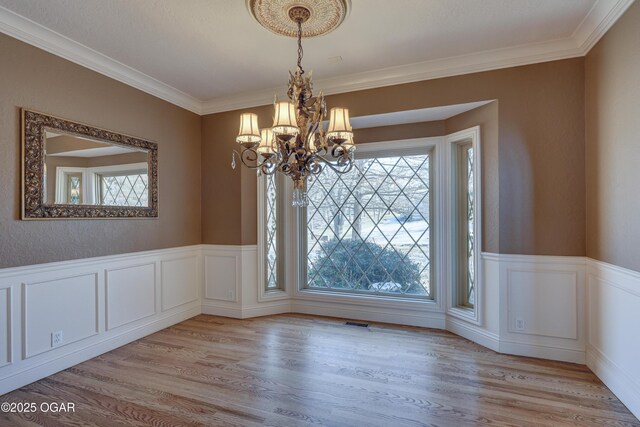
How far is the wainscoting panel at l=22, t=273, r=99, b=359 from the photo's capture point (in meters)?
2.55

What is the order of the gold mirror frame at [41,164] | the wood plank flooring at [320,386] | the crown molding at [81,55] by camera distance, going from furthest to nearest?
the gold mirror frame at [41,164], the crown molding at [81,55], the wood plank flooring at [320,386]

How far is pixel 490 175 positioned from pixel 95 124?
3.72 m

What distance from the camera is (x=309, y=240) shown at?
4395 millimetres

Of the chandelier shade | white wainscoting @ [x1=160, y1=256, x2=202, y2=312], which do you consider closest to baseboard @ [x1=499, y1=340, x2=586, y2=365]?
the chandelier shade

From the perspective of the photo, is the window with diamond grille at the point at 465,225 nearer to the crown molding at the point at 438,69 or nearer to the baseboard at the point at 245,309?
the crown molding at the point at 438,69

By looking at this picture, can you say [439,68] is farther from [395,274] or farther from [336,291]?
[336,291]

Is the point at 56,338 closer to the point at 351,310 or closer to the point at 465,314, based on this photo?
the point at 351,310

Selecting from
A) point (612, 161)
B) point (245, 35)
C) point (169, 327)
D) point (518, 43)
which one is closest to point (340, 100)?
point (245, 35)

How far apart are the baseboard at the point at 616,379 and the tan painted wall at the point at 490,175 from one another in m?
1.06

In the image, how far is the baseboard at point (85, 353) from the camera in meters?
2.46

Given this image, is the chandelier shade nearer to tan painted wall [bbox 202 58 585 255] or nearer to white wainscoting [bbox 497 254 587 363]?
tan painted wall [bbox 202 58 585 255]

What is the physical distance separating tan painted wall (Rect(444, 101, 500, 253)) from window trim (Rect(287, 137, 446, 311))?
52cm

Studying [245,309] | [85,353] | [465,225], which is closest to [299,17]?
[465,225]

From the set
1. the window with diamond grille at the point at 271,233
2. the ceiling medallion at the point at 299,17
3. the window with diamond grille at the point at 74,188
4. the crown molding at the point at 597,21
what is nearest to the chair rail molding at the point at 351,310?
the window with diamond grille at the point at 271,233
